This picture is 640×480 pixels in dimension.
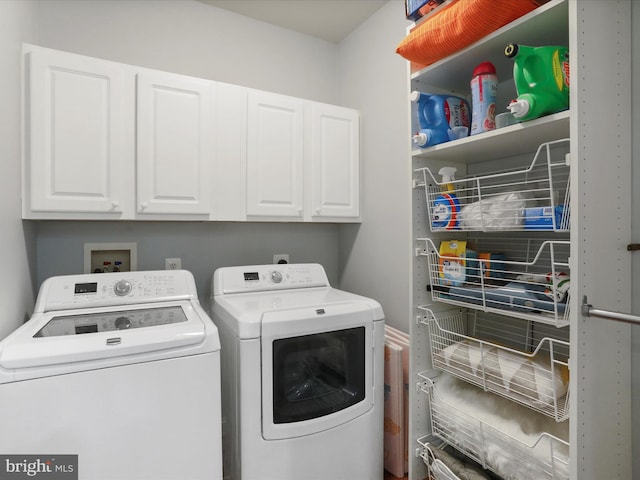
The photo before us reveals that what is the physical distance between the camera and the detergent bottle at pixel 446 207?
55.2 inches

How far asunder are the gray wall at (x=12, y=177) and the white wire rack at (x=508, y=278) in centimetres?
158

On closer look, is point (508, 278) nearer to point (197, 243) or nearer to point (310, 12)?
point (197, 243)

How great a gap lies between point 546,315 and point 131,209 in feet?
5.83

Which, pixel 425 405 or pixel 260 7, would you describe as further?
pixel 260 7

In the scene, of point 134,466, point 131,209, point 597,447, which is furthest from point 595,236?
point 131,209

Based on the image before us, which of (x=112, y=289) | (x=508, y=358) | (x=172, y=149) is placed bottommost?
(x=508, y=358)

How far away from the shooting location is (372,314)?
1.73m

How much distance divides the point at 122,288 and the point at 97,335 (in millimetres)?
555

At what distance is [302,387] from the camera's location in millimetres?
1607

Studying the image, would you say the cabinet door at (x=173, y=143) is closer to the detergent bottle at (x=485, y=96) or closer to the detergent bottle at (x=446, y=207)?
the detergent bottle at (x=446, y=207)

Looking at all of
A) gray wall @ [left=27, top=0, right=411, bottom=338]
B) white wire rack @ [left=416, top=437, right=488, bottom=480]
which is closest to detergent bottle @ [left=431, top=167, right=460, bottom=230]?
gray wall @ [left=27, top=0, right=411, bottom=338]

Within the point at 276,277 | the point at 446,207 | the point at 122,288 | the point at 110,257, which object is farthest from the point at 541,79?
the point at 110,257

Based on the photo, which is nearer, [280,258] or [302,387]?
[302,387]

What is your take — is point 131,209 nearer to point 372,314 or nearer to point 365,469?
point 372,314
